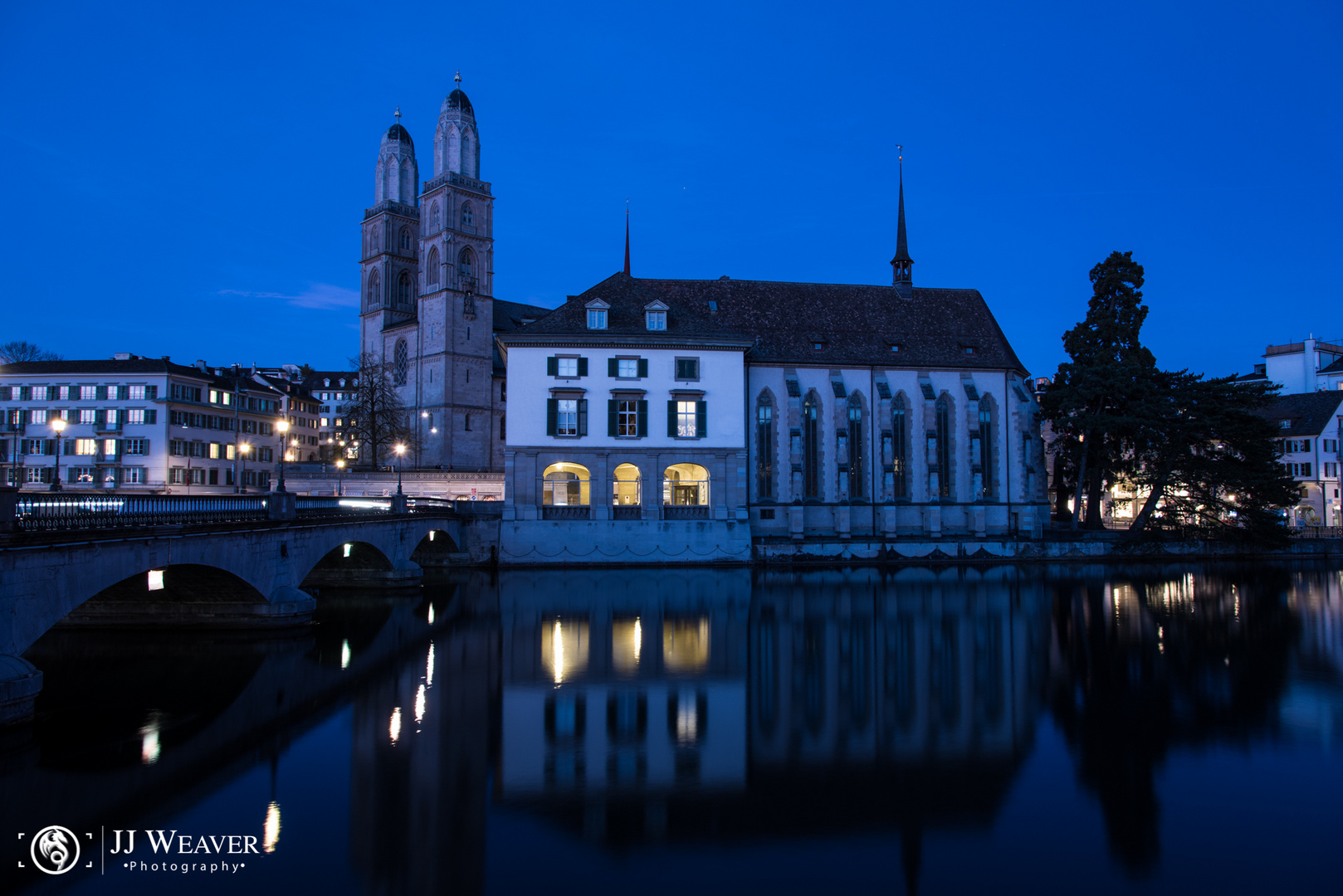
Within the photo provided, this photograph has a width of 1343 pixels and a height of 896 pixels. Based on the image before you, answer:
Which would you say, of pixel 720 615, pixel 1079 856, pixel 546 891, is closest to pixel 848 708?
pixel 1079 856

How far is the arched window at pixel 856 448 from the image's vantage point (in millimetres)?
56906

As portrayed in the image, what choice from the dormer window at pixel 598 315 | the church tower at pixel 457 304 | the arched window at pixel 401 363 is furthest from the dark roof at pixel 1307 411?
the arched window at pixel 401 363

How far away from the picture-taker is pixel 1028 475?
59.0 m

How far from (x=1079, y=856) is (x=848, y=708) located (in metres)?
7.29

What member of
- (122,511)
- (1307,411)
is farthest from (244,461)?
(1307,411)

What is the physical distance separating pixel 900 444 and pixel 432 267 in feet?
149

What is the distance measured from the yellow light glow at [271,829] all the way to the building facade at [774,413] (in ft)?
119

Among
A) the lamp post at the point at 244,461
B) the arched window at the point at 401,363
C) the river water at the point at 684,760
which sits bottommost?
the river water at the point at 684,760

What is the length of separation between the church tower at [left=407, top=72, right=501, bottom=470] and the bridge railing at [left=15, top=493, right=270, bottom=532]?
163ft

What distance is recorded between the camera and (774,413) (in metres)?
56.4

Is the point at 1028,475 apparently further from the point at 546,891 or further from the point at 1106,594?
the point at 546,891

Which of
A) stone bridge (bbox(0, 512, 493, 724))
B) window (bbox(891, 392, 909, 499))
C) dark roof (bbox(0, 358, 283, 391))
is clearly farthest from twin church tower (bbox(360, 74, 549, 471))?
window (bbox(891, 392, 909, 499))

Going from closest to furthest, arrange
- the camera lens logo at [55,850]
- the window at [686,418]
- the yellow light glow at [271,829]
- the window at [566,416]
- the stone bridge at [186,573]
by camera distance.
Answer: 1. the camera lens logo at [55,850]
2. the yellow light glow at [271,829]
3. the stone bridge at [186,573]
4. the window at [566,416]
5. the window at [686,418]

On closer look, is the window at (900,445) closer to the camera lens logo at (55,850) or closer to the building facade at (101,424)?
the building facade at (101,424)
